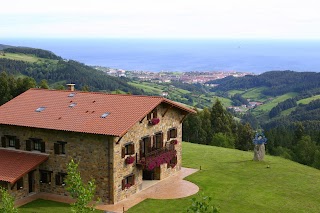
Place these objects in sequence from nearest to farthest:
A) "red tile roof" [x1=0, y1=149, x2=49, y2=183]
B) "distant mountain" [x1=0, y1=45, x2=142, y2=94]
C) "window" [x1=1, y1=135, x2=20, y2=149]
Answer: "red tile roof" [x1=0, y1=149, x2=49, y2=183]
"window" [x1=1, y1=135, x2=20, y2=149]
"distant mountain" [x1=0, y1=45, x2=142, y2=94]

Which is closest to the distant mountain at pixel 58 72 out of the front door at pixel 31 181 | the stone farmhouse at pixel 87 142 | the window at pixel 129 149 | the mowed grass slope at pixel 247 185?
the mowed grass slope at pixel 247 185

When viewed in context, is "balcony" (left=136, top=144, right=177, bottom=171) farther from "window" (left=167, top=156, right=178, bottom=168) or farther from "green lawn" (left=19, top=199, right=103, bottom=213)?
"green lawn" (left=19, top=199, right=103, bottom=213)

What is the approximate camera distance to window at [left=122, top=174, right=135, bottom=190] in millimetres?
30466

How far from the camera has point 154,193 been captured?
32219 millimetres

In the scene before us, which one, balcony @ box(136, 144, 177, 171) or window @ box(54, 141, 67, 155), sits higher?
window @ box(54, 141, 67, 155)

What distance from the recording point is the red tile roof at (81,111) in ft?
97.7

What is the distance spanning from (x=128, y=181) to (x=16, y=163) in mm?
7834

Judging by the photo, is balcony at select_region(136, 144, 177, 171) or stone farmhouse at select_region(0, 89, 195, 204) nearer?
stone farmhouse at select_region(0, 89, 195, 204)

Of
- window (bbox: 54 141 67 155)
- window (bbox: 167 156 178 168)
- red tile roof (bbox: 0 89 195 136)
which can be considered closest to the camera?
red tile roof (bbox: 0 89 195 136)

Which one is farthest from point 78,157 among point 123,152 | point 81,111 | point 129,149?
point 81,111

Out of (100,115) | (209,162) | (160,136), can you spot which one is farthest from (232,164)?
(100,115)

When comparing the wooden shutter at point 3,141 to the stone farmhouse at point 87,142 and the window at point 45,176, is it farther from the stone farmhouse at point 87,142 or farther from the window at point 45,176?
the window at point 45,176

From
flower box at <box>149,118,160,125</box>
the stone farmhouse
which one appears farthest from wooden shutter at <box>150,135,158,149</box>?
flower box at <box>149,118,160,125</box>

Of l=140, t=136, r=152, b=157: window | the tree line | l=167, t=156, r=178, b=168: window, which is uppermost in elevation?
l=140, t=136, r=152, b=157: window
